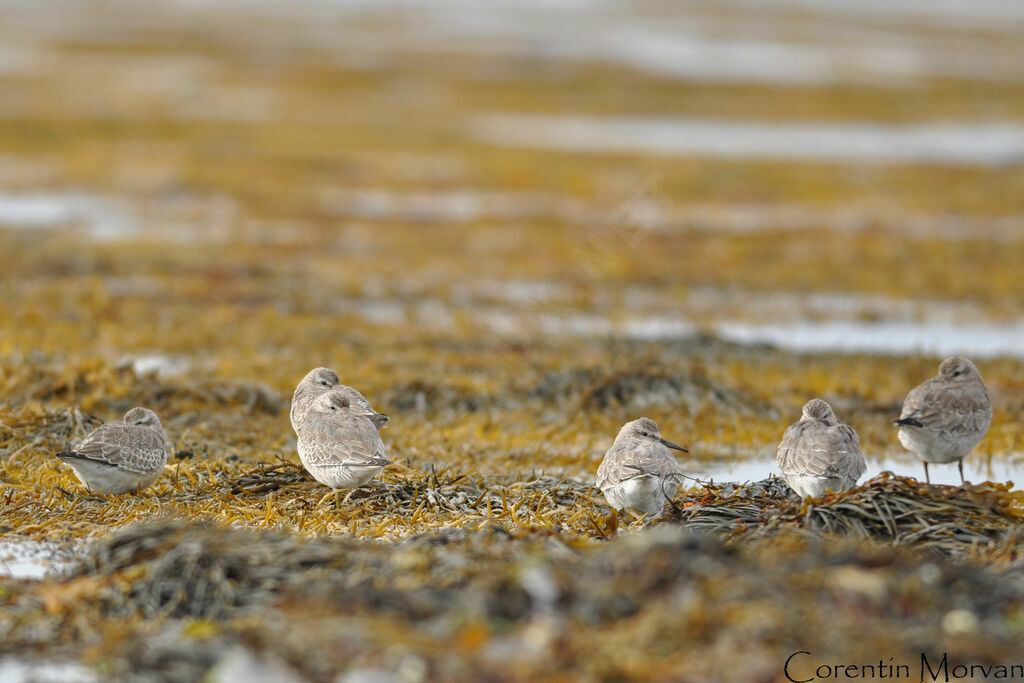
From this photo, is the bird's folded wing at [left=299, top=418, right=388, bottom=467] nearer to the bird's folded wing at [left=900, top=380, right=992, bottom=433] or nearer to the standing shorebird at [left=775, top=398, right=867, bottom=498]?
the standing shorebird at [left=775, top=398, right=867, bottom=498]

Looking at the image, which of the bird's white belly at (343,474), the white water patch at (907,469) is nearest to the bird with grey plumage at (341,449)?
the bird's white belly at (343,474)

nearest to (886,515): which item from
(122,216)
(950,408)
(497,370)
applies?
(950,408)

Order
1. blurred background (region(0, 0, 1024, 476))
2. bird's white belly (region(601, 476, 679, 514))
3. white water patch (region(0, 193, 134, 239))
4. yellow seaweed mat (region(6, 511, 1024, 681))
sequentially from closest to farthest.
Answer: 1. yellow seaweed mat (region(6, 511, 1024, 681))
2. bird's white belly (region(601, 476, 679, 514))
3. blurred background (region(0, 0, 1024, 476))
4. white water patch (region(0, 193, 134, 239))

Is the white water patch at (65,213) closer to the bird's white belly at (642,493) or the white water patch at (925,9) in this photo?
the bird's white belly at (642,493)

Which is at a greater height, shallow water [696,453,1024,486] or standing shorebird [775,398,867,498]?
standing shorebird [775,398,867,498]

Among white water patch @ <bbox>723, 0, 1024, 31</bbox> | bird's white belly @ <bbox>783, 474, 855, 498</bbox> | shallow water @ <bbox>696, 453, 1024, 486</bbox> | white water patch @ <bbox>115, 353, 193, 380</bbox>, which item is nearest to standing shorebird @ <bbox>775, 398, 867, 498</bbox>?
bird's white belly @ <bbox>783, 474, 855, 498</bbox>

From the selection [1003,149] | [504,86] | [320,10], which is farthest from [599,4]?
[1003,149]
